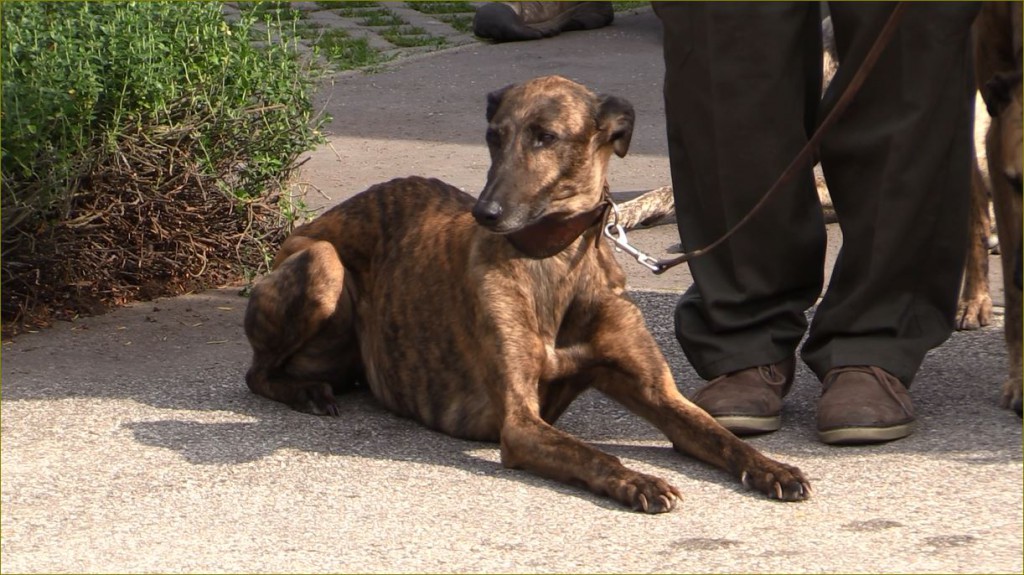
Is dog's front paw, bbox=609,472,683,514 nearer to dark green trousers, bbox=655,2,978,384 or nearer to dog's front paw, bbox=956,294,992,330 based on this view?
dark green trousers, bbox=655,2,978,384

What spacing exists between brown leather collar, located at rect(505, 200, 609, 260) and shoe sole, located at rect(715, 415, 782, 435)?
661 mm

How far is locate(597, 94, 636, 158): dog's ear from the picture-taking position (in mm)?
4066

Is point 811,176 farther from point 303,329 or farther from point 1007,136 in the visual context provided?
point 303,329

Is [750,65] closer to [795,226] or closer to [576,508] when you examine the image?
[795,226]

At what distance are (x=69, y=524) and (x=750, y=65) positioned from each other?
7.04 feet

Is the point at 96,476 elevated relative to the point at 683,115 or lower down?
lower down

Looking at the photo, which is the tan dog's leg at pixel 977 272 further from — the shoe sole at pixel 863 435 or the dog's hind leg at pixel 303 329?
the dog's hind leg at pixel 303 329

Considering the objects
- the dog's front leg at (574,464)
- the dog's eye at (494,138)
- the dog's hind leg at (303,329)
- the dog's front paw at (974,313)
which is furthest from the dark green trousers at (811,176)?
the dog's hind leg at (303,329)

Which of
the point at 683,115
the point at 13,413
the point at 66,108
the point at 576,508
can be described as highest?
the point at 683,115

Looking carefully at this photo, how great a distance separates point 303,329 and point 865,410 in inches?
67.1

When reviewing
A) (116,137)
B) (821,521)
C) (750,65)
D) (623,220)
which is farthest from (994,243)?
(116,137)

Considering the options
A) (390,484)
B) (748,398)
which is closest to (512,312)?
(390,484)

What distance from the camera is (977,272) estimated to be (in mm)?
5289

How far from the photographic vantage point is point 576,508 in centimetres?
360
